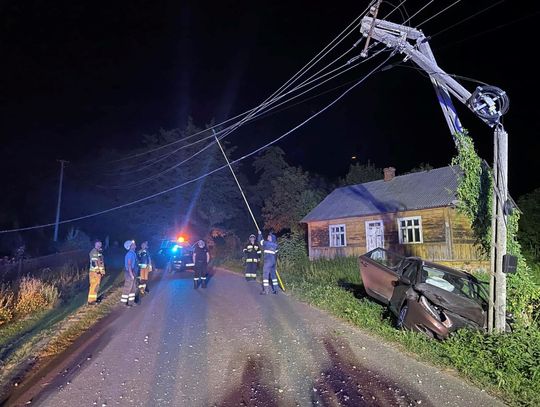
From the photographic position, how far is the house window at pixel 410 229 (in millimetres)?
20734

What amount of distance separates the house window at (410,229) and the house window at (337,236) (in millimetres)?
3839

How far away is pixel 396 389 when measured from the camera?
4.90 m

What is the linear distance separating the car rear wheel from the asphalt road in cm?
62

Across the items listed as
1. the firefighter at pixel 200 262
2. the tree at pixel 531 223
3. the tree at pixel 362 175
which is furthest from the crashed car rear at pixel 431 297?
the tree at pixel 362 175

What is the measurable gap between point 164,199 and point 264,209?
7943 mm

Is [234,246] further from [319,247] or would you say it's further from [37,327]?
[37,327]

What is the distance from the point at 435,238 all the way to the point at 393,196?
13.1 feet

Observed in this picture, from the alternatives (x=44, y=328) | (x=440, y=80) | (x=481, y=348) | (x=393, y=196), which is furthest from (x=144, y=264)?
(x=393, y=196)

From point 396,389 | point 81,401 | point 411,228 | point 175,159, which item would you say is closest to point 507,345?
point 396,389

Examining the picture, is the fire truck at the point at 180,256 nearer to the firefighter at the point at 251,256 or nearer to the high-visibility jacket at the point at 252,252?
the firefighter at the point at 251,256

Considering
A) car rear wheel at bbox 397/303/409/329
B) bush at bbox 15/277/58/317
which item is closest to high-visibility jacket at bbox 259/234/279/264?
car rear wheel at bbox 397/303/409/329

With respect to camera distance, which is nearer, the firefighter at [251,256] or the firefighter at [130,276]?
the firefighter at [130,276]

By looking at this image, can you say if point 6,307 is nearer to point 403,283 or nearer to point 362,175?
point 403,283

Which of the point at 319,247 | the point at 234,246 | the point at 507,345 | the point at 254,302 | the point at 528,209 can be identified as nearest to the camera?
the point at 507,345
